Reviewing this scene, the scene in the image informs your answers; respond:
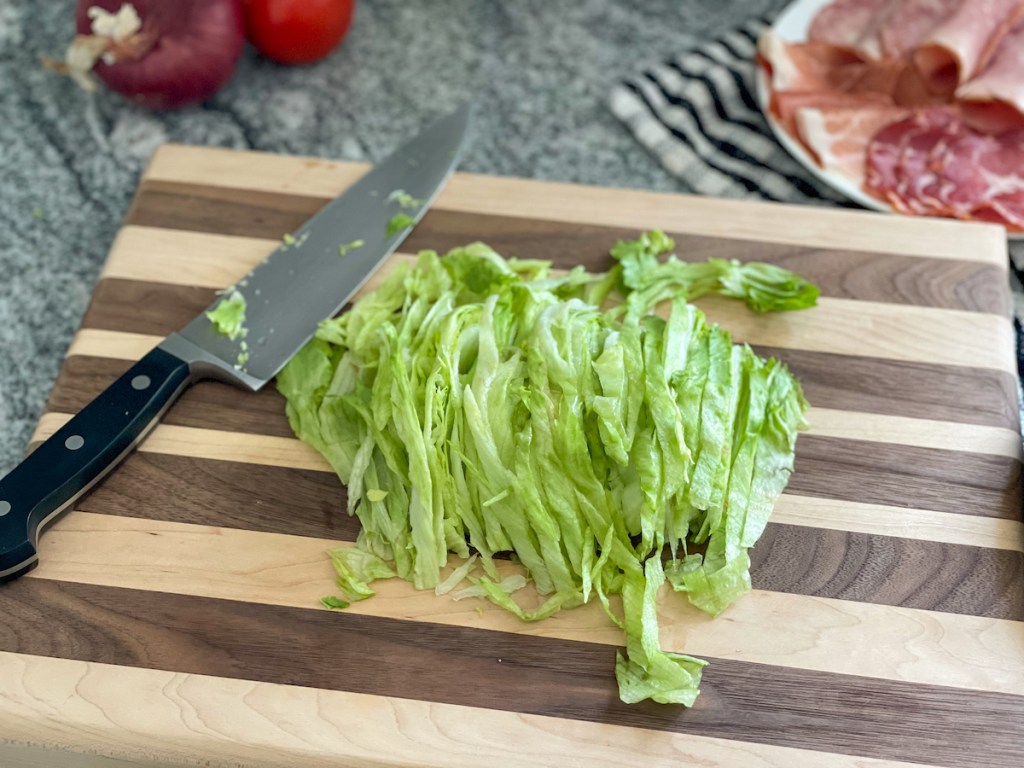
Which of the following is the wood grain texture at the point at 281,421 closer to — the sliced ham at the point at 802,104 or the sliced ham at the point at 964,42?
the sliced ham at the point at 802,104

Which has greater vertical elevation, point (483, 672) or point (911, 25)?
point (911, 25)

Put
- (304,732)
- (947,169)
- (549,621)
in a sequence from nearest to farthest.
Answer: (304,732), (549,621), (947,169)

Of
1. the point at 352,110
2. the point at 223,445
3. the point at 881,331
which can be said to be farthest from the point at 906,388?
the point at 352,110

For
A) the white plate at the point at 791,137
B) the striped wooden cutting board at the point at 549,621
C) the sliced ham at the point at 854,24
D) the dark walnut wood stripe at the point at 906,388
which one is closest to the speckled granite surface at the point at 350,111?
the white plate at the point at 791,137

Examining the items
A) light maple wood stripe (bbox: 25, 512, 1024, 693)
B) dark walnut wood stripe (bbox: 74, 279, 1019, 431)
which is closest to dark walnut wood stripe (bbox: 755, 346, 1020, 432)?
dark walnut wood stripe (bbox: 74, 279, 1019, 431)

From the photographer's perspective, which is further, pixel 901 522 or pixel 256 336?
pixel 256 336

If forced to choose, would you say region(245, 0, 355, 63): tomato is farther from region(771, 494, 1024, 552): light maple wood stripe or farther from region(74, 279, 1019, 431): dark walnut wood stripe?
region(771, 494, 1024, 552): light maple wood stripe

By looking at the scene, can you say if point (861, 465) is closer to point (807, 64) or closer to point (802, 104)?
point (802, 104)
